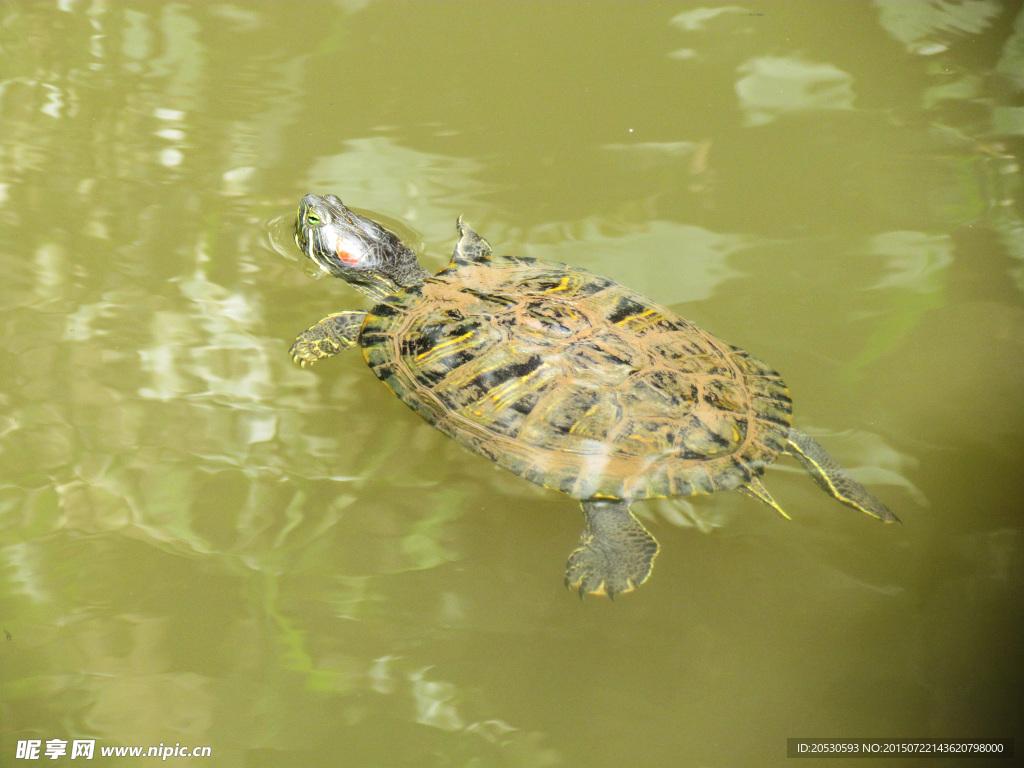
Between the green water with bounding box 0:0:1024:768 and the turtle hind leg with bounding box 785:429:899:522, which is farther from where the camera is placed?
the turtle hind leg with bounding box 785:429:899:522

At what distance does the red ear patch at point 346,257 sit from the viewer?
281cm

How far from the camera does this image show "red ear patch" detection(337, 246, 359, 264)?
2812 millimetres

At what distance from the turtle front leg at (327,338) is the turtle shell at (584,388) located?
6.3 inches

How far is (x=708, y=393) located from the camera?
2.15 m

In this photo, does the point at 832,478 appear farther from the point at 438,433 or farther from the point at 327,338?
the point at 327,338

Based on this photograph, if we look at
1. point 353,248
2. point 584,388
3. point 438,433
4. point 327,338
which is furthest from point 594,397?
point 353,248

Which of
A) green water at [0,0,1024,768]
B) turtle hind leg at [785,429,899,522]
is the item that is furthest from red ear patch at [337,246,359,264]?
turtle hind leg at [785,429,899,522]

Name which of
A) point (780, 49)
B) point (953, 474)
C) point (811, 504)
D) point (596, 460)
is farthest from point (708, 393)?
point (780, 49)

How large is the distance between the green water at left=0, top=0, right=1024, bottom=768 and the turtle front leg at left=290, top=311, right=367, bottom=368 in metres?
0.11

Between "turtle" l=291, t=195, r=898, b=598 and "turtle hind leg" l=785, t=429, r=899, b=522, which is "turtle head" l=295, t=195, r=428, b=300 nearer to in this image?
"turtle" l=291, t=195, r=898, b=598

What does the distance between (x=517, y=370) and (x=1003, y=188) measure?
9.16 ft

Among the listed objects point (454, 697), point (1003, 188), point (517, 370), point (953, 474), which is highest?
point (1003, 188)

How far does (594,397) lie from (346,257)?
4.37 ft

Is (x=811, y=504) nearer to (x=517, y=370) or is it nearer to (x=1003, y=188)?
(x=517, y=370)
